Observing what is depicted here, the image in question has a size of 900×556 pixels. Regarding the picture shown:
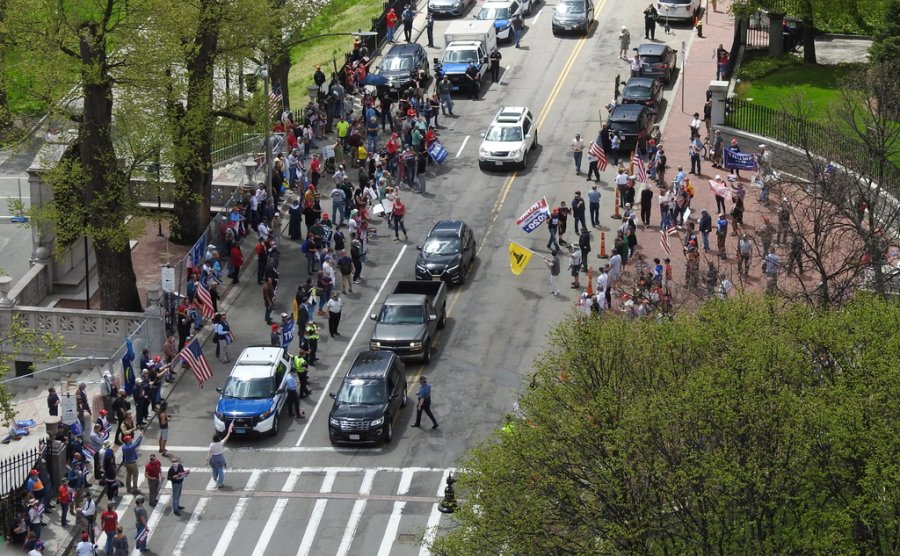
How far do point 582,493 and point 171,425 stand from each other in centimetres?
1650

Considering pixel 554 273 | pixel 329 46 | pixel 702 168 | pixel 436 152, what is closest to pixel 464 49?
pixel 436 152

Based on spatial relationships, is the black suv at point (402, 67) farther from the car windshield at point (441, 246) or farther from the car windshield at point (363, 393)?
the car windshield at point (363, 393)

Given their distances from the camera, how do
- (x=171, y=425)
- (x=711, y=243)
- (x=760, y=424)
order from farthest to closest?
(x=711, y=243), (x=171, y=425), (x=760, y=424)

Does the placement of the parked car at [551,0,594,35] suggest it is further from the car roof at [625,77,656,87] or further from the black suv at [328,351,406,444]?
the black suv at [328,351,406,444]

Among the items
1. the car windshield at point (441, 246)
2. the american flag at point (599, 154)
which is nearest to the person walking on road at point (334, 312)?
the car windshield at point (441, 246)

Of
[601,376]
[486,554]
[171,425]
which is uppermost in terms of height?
[601,376]

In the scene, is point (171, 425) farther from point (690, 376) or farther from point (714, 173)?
point (714, 173)

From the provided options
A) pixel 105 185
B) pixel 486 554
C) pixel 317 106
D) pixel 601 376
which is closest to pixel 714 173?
pixel 317 106

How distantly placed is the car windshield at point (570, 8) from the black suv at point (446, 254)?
85.6ft

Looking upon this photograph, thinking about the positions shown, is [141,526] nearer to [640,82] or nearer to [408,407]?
[408,407]

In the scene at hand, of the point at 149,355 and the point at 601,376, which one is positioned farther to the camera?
the point at 149,355

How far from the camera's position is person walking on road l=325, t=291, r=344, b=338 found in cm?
4888

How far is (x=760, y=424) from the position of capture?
30.3 meters

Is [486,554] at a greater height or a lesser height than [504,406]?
greater
